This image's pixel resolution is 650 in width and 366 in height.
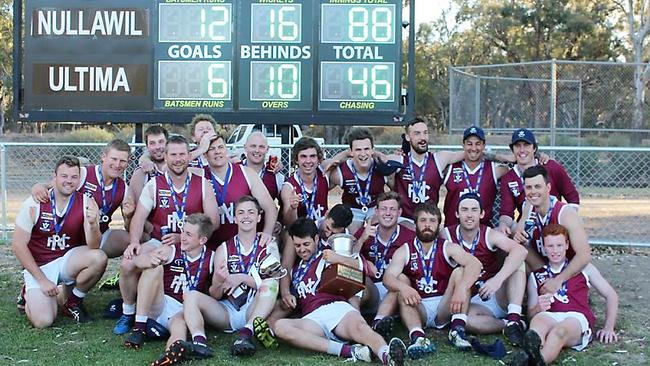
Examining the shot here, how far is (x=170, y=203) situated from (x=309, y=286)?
4.28ft

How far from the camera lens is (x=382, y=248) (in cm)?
624

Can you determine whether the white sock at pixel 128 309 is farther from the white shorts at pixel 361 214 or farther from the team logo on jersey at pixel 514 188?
the team logo on jersey at pixel 514 188

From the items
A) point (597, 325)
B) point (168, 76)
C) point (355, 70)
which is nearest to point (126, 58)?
point (168, 76)

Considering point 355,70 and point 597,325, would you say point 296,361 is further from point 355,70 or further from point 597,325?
point 355,70

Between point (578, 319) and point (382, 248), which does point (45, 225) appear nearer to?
point (382, 248)

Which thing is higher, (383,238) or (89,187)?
(89,187)

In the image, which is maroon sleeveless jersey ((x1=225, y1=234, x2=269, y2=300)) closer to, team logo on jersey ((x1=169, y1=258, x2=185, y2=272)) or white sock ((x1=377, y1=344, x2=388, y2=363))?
team logo on jersey ((x1=169, y1=258, x2=185, y2=272))

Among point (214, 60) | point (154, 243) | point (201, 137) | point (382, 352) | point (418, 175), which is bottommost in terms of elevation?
point (382, 352)

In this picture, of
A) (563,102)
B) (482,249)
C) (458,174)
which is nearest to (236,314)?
(482,249)

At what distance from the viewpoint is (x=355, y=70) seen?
8.23m

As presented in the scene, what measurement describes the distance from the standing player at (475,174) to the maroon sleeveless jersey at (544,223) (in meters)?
0.71

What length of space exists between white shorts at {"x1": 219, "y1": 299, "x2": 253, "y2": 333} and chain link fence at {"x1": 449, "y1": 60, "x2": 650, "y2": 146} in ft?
41.0

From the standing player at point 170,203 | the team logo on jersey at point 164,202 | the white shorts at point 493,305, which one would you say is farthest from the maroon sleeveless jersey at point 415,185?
the team logo on jersey at point 164,202

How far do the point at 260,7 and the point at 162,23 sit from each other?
109cm
